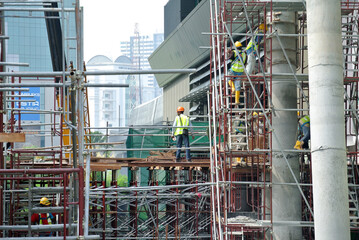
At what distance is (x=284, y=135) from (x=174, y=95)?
41.6 meters

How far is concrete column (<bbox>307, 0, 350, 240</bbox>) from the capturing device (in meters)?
14.8

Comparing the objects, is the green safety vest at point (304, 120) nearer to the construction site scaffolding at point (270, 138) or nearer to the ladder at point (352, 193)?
the construction site scaffolding at point (270, 138)

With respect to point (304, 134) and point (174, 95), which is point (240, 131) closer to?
point (304, 134)

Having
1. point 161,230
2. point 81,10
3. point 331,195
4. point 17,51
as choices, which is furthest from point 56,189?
point 17,51

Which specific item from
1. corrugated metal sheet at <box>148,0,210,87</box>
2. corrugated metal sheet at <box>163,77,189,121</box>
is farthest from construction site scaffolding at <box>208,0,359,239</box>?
corrugated metal sheet at <box>163,77,189,121</box>

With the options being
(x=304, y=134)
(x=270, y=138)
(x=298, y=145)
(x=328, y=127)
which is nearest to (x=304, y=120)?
(x=304, y=134)

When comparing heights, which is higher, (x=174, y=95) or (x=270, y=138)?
(x=174, y=95)

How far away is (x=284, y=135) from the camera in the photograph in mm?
19875

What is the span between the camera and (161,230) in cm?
2975

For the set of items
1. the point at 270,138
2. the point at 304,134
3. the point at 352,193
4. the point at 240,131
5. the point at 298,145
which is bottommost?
the point at 352,193

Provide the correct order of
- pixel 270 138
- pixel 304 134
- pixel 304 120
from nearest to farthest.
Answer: pixel 270 138 < pixel 304 134 < pixel 304 120

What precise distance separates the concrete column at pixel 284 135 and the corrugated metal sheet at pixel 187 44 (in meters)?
20.5

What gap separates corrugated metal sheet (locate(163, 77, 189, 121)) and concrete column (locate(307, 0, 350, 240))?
130ft

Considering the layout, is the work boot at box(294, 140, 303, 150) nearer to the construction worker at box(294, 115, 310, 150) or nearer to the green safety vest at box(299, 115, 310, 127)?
the construction worker at box(294, 115, 310, 150)
